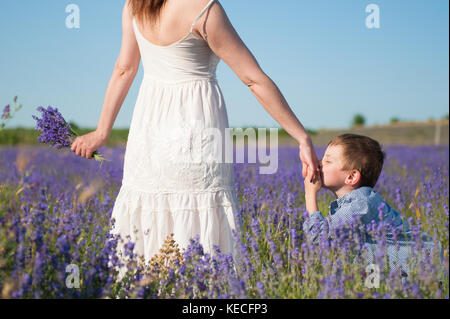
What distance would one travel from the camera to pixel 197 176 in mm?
1979

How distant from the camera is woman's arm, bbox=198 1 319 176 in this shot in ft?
6.08

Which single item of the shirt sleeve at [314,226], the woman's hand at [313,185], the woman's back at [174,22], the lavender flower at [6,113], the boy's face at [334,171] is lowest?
the shirt sleeve at [314,226]

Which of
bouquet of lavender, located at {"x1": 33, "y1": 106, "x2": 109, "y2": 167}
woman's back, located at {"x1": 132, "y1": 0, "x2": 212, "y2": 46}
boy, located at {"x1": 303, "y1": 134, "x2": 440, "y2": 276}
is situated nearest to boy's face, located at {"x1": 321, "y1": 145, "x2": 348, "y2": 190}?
boy, located at {"x1": 303, "y1": 134, "x2": 440, "y2": 276}

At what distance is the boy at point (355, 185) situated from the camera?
2244 millimetres

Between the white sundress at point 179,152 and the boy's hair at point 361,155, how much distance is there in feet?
2.21

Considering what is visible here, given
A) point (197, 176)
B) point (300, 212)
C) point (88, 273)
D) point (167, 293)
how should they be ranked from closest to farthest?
point (88, 273), point (167, 293), point (197, 176), point (300, 212)

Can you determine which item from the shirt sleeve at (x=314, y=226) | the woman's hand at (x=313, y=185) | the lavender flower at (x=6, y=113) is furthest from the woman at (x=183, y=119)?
the lavender flower at (x=6, y=113)

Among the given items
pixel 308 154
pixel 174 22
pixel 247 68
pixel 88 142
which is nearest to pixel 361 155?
pixel 308 154

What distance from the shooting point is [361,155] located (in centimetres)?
239

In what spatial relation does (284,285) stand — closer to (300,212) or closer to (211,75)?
(211,75)

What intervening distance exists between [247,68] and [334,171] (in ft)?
2.56

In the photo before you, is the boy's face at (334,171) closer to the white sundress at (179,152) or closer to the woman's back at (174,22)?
the white sundress at (179,152)
